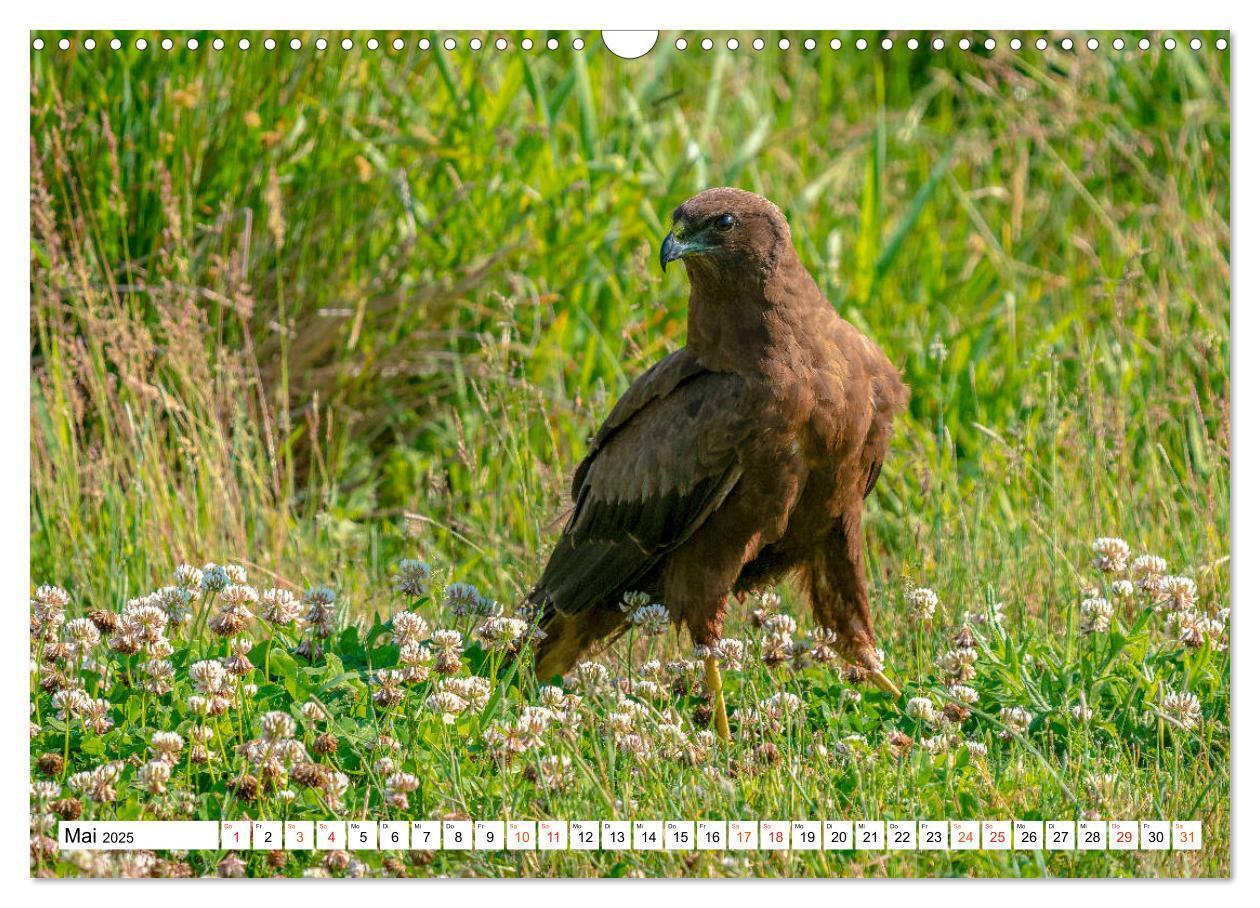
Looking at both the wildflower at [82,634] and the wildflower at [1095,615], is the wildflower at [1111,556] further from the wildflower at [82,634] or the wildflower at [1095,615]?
the wildflower at [82,634]

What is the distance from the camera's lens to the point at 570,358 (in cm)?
643

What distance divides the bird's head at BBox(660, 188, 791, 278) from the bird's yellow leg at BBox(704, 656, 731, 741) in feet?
3.31

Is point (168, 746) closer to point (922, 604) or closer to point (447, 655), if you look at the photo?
point (447, 655)

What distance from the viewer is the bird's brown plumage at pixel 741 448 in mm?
4223

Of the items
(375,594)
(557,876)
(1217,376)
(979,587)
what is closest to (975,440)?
(1217,376)

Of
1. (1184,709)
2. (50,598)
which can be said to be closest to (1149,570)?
(1184,709)

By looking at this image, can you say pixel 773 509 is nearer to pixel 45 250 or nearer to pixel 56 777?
pixel 56 777

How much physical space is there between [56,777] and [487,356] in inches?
80.8

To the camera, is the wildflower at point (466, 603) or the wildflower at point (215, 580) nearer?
the wildflower at point (215, 580)

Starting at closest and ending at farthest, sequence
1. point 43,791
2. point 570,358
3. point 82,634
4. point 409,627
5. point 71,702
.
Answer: point 43,791, point 71,702, point 82,634, point 409,627, point 570,358

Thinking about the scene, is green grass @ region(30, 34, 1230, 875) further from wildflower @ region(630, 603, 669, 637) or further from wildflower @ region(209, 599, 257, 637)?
wildflower @ region(630, 603, 669, 637)

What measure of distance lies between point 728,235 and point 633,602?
0.97m

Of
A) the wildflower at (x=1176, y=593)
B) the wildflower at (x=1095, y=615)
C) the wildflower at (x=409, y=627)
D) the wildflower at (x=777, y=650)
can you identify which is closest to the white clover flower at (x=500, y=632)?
the wildflower at (x=409, y=627)

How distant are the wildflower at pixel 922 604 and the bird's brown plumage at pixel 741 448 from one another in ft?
0.46
